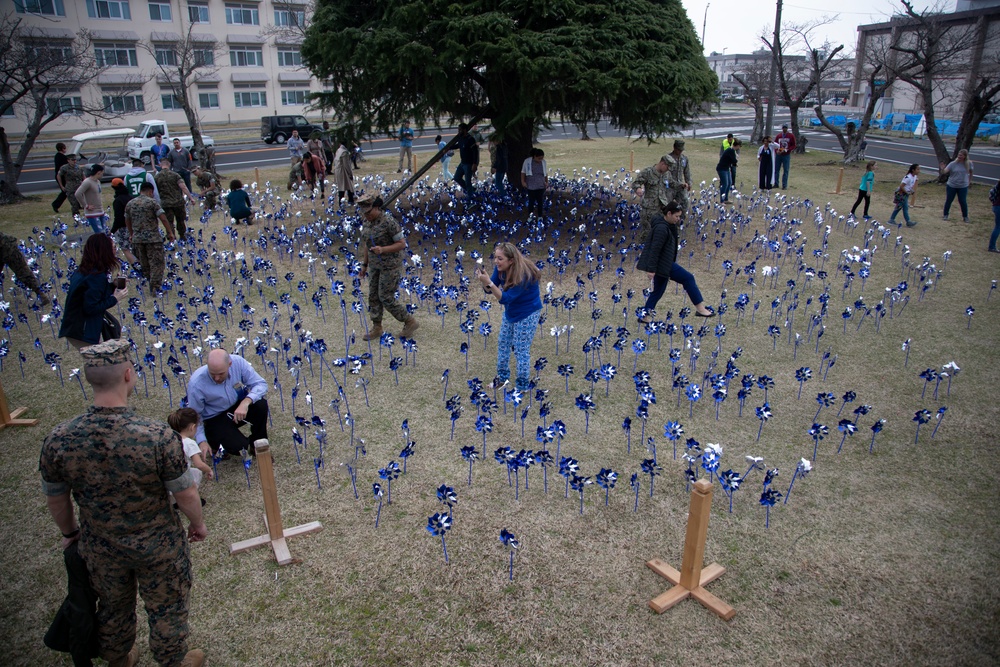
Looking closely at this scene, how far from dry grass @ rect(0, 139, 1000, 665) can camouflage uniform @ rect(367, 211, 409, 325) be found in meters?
0.72

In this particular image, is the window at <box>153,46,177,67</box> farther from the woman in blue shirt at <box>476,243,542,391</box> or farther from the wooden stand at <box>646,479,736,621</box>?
the wooden stand at <box>646,479,736,621</box>

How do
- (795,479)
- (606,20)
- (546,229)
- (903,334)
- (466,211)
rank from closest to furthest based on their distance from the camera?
1. (795,479)
2. (903,334)
3. (606,20)
4. (546,229)
5. (466,211)

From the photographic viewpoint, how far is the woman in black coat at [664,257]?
28.3ft

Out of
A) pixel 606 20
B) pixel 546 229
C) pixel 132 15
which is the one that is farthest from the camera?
pixel 132 15

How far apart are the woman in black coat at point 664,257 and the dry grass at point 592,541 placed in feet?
3.84

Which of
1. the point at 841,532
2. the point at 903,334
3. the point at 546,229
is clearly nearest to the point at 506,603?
the point at 841,532

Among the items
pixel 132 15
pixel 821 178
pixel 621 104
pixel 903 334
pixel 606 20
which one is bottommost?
pixel 903 334

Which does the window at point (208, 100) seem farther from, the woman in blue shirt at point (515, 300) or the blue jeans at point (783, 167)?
the woman in blue shirt at point (515, 300)

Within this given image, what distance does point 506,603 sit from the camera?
4438mm

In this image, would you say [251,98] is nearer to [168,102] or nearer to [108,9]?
[168,102]

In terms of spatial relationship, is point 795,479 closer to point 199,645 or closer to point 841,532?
point 841,532

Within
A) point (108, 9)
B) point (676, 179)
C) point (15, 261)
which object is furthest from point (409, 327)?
point (108, 9)

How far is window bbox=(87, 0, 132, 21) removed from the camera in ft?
138

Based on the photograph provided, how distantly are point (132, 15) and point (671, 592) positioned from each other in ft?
172
